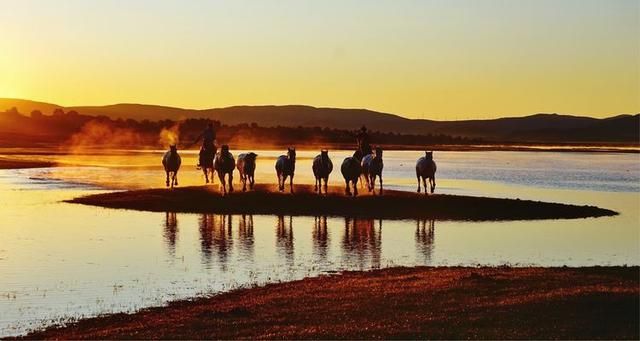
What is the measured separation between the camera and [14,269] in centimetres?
2444

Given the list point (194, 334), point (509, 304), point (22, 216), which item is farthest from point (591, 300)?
point (22, 216)

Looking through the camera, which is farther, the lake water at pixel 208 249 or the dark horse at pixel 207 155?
the dark horse at pixel 207 155

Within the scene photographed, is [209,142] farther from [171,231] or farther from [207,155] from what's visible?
[171,231]

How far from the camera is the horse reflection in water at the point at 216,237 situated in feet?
87.8

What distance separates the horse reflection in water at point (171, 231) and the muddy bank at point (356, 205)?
2037 mm

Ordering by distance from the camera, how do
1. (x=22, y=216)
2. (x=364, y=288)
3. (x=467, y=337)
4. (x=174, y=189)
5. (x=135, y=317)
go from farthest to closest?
(x=174, y=189) < (x=22, y=216) < (x=364, y=288) < (x=135, y=317) < (x=467, y=337)

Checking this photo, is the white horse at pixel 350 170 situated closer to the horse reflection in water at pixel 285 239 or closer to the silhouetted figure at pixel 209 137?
the horse reflection in water at pixel 285 239

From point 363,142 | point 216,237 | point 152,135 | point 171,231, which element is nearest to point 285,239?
point 216,237

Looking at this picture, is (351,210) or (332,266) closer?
(332,266)

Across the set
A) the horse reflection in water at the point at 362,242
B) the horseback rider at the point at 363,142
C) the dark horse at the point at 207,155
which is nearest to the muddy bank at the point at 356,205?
the horse reflection in water at the point at 362,242

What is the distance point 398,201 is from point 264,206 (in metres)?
5.70

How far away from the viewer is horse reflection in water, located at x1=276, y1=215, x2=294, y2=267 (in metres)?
27.6

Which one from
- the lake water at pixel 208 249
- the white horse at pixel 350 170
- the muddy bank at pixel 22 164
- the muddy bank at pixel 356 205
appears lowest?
the lake water at pixel 208 249

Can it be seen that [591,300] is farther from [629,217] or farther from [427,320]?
[629,217]
